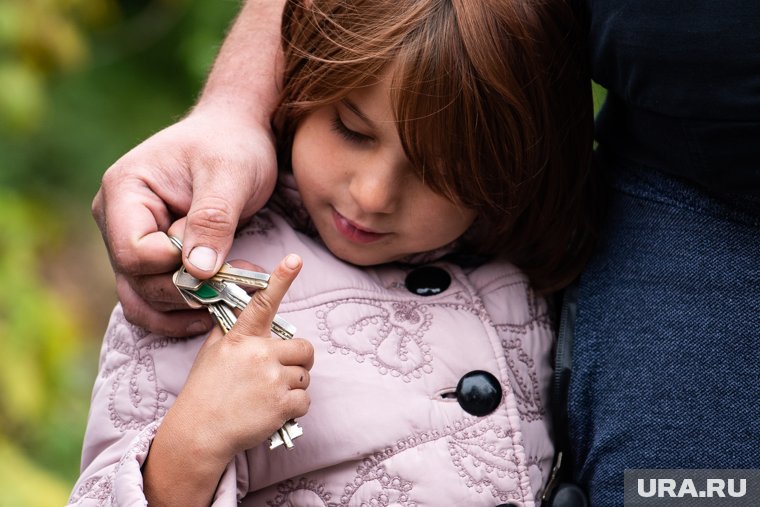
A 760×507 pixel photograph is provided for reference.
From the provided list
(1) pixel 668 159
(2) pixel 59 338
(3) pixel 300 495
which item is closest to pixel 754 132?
(1) pixel 668 159

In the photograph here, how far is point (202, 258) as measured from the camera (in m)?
1.26

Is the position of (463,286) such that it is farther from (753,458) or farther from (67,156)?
(67,156)

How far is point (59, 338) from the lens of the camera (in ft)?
10.4

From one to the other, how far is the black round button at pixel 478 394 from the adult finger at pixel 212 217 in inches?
16.3

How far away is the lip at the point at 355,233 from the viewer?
1.48 metres

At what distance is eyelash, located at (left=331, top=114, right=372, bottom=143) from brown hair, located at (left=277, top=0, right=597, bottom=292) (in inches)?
1.9

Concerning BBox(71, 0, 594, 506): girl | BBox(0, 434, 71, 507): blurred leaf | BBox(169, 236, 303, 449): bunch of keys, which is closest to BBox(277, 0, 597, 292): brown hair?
BBox(71, 0, 594, 506): girl

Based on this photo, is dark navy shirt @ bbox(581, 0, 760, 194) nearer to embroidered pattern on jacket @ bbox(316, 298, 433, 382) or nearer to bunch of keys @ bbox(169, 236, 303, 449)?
embroidered pattern on jacket @ bbox(316, 298, 433, 382)

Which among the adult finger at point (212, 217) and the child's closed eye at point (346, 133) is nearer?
the adult finger at point (212, 217)

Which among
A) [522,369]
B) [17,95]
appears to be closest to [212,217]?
Result: [522,369]

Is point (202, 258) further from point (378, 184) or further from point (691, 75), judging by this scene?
point (691, 75)

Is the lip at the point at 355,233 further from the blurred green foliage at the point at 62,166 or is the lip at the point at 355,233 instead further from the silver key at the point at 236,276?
the blurred green foliage at the point at 62,166

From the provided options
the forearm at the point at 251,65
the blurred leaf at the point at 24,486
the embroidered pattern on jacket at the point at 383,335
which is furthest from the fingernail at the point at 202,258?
the blurred leaf at the point at 24,486

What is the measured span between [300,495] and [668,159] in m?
0.74
